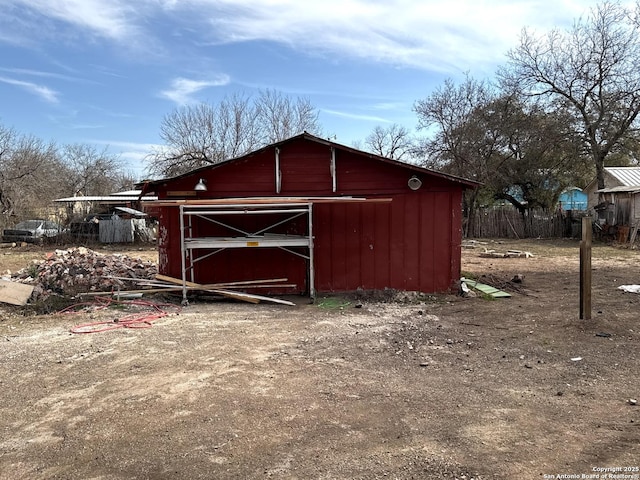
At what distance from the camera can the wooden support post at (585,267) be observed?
6516 millimetres

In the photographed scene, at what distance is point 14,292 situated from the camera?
8852 millimetres

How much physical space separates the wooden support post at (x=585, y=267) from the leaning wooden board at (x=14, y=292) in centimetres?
943

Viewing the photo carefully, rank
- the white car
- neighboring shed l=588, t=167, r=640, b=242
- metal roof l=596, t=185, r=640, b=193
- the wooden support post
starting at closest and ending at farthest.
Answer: the wooden support post < metal roof l=596, t=185, r=640, b=193 < neighboring shed l=588, t=167, r=640, b=242 < the white car

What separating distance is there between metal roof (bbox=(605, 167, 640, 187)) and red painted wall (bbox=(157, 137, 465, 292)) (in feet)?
63.4

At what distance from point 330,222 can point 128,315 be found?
4320 mm

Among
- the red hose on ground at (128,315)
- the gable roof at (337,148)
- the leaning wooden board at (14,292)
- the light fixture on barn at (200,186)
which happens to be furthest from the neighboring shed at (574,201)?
the leaning wooden board at (14,292)

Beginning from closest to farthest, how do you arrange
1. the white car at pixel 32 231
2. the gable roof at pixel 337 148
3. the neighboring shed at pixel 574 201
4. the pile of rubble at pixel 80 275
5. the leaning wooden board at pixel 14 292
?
the leaning wooden board at pixel 14 292 → the gable roof at pixel 337 148 → the pile of rubble at pixel 80 275 → the white car at pixel 32 231 → the neighboring shed at pixel 574 201

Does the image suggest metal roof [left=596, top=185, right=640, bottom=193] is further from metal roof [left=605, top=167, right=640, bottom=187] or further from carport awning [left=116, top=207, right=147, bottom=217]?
carport awning [left=116, top=207, right=147, bottom=217]

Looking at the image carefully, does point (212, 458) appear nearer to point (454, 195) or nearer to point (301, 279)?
point (301, 279)

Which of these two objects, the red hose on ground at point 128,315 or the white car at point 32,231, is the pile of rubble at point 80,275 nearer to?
the red hose on ground at point 128,315

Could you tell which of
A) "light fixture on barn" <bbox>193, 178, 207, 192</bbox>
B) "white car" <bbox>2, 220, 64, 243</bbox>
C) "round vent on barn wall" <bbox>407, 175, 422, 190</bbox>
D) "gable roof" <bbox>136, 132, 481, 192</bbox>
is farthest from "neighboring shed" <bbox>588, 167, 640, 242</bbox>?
"white car" <bbox>2, 220, 64, 243</bbox>

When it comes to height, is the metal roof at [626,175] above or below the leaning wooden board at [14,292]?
above

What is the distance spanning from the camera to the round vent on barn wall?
973cm

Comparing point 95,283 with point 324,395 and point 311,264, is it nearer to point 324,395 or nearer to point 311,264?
point 311,264
